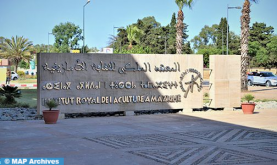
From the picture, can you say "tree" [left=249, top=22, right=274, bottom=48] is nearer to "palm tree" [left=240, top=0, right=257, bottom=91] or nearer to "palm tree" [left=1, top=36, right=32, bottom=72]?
"palm tree" [left=1, top=36, right=32, bottom=72]

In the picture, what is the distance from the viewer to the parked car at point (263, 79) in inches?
1925

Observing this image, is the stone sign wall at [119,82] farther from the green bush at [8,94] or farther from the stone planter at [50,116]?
the green bush at [8,94]

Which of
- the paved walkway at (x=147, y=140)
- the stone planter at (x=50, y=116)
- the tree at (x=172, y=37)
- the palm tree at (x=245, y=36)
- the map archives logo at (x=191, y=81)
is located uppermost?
the tree at (x=172, y=37)

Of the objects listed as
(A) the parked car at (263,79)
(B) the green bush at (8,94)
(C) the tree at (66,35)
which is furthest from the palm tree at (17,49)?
(B) the green bush at (8,94)

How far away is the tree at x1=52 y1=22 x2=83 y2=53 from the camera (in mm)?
92000

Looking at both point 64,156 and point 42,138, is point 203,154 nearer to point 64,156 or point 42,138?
point 64,156

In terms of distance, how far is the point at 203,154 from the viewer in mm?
10531

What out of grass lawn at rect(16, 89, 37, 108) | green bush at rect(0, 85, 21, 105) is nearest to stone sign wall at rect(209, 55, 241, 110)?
grass lawn at rect(16, 89, 37, 108)

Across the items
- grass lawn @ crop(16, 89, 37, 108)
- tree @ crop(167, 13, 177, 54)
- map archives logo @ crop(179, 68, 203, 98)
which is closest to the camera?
map archives logo @ crop(179, 68, 203, 98)

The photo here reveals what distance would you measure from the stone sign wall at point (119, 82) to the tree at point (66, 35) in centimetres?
7228

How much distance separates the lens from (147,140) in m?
12.6

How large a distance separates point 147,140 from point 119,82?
285 inches

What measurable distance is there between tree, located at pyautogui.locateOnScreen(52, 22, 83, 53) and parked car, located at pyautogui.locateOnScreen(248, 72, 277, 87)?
4906 cm

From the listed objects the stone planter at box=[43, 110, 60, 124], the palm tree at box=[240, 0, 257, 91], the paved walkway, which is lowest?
the paved walkway
